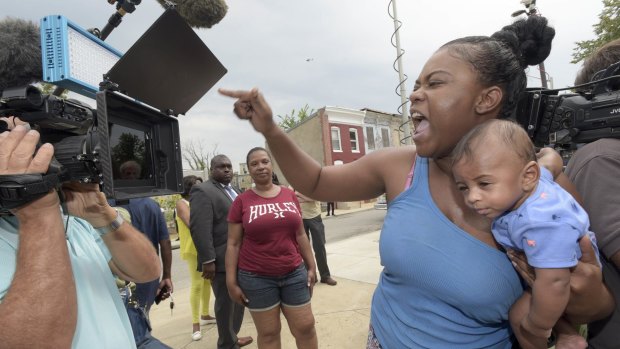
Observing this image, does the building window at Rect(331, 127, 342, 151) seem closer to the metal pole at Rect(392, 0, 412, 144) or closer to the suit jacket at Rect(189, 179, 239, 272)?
the metal pole at Rect(392, 0, 412, 144)

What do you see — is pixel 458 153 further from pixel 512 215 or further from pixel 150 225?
pixel 150 225

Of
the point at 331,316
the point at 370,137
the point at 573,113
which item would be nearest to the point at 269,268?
the point at 331,316

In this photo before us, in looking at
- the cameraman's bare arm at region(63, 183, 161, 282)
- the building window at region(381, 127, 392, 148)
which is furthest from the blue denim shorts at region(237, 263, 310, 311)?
the building window at region(381, 127, 392, 148)

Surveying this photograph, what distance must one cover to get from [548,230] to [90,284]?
5.38 ft

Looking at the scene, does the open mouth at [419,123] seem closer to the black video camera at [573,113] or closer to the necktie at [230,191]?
the black video camera at [573,113]

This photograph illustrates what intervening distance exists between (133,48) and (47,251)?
0.73m

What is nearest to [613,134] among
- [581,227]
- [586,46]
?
[581,227]

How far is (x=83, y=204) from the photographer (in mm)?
1472

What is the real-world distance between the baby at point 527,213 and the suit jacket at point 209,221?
3.01m

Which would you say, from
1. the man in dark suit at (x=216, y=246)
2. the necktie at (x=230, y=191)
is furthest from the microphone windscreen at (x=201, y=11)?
the necktie at (x=230, y=191)

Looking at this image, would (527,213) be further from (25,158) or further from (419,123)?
(25,158)

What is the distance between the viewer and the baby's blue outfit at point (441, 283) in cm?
123

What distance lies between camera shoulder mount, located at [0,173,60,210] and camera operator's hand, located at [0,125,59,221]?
0.9 inches

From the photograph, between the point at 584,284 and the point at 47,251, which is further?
the point at 584,284
